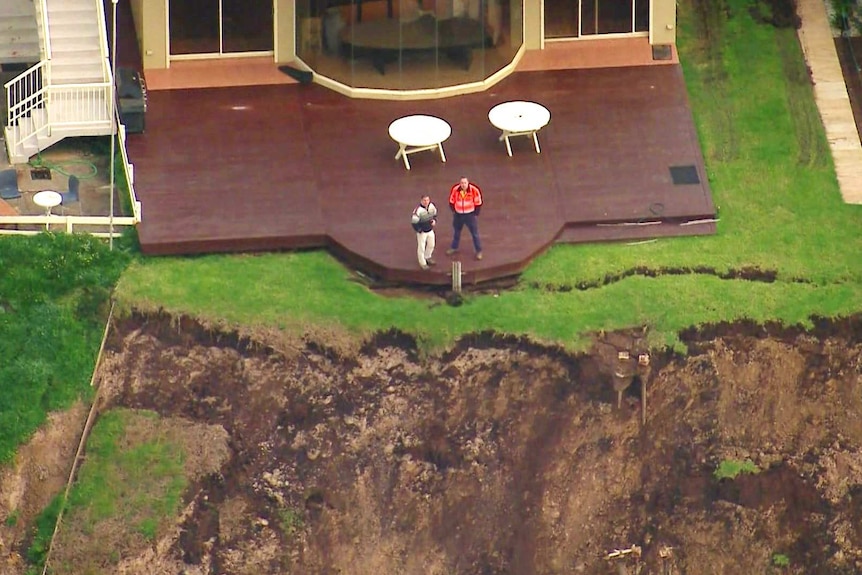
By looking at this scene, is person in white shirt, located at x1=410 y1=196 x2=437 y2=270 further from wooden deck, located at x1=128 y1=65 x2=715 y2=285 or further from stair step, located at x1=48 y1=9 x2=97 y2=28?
stair step, located at x1=48 y1=9 x2=97 y2=28

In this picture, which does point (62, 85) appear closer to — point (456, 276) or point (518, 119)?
point (518, 119)

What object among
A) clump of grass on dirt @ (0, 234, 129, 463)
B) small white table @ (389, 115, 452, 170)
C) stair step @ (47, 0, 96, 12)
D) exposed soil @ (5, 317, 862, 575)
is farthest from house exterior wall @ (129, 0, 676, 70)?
exposed soil @ (5, 317, 862, 575)

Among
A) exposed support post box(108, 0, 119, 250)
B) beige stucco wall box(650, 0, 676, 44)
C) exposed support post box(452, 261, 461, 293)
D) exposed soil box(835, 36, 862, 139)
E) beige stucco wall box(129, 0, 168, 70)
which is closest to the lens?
exposed support post box(452, 261, 461, 293)

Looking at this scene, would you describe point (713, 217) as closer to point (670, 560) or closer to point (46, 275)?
point (670, 560)

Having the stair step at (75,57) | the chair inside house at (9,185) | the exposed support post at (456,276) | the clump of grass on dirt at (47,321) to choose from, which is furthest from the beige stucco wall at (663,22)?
the chair inside house at (9,185)

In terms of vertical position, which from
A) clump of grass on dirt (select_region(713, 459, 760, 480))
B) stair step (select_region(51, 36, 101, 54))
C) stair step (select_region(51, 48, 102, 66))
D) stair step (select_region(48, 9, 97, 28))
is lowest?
clump of grass on dirt (select_region(713, 459, 760, 480))

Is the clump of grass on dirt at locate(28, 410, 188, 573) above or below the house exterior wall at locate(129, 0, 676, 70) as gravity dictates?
below
